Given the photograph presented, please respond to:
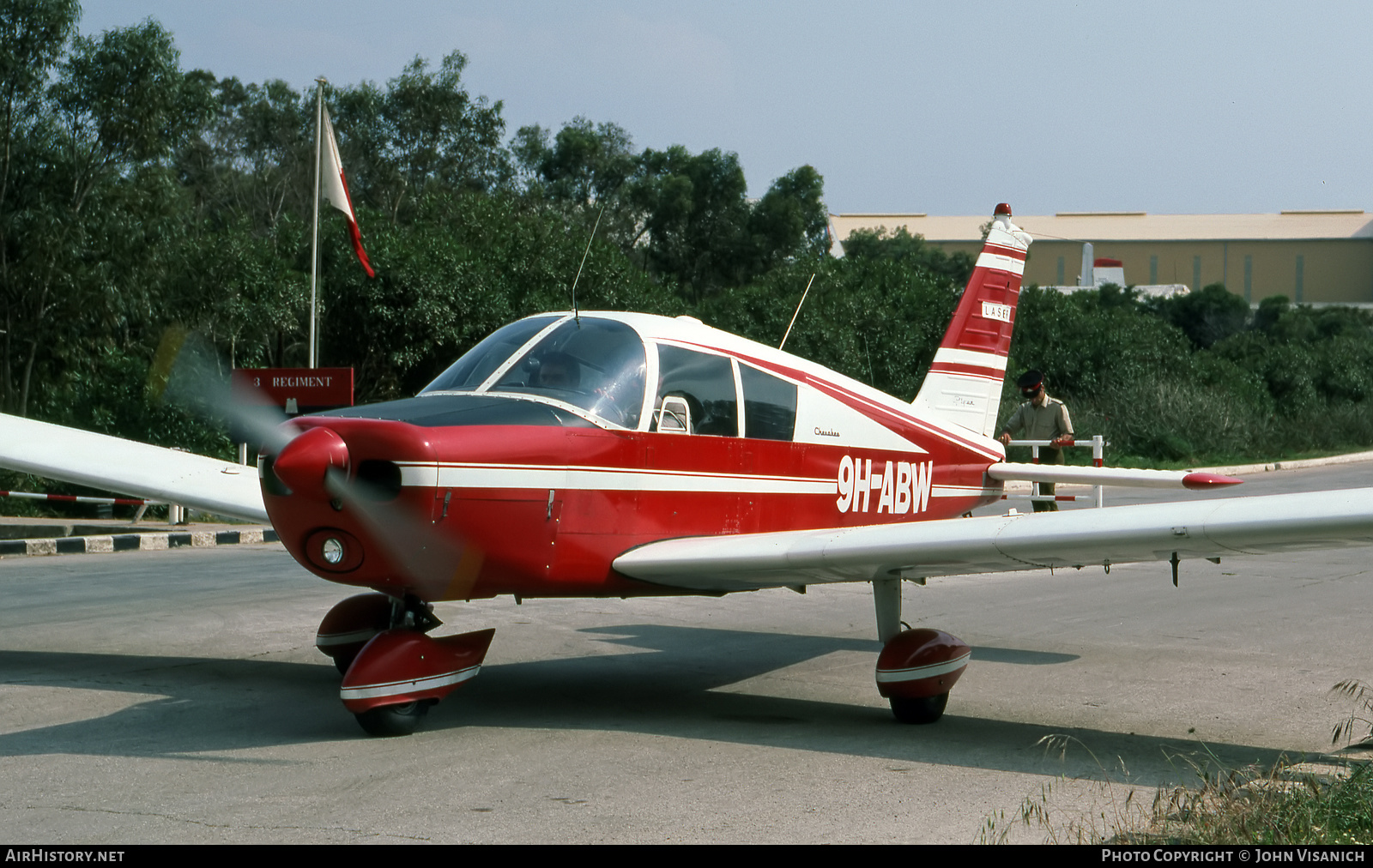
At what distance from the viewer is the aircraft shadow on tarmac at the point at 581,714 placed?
5867 mm

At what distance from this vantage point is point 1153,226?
4321 inches

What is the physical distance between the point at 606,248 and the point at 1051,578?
58.5 ft

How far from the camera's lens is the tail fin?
1015 cm

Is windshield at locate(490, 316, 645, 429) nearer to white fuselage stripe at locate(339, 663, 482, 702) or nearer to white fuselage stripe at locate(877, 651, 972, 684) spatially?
white fuselage stripe at locate(339, 663, 482, 702)

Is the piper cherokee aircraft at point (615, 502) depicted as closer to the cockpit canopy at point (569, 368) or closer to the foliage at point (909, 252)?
the cockpit canopy at point (569, 368)

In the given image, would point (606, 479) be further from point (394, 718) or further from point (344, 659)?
point (344, 659)

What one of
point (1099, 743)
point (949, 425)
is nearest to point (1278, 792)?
point (1099, 743)

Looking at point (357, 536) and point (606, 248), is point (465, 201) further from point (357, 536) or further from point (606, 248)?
point (357, 536)

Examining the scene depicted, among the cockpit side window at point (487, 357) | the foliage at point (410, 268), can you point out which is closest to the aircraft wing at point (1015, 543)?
the cockpit side window at point (487, 357)

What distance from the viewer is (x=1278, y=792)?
4453 millimetres

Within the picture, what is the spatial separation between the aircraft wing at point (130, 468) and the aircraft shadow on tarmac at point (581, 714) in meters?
1.01

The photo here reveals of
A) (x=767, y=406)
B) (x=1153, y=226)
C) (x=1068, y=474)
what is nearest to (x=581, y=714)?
(x=767, y=406)

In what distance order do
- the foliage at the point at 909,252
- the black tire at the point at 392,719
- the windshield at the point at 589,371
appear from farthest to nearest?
the foliage at the point at 909,252 → the windshield at the point at 589,371 → the black tire at the point at 392,719

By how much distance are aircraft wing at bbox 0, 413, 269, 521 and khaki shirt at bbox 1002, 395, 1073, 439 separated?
24.3 feet
